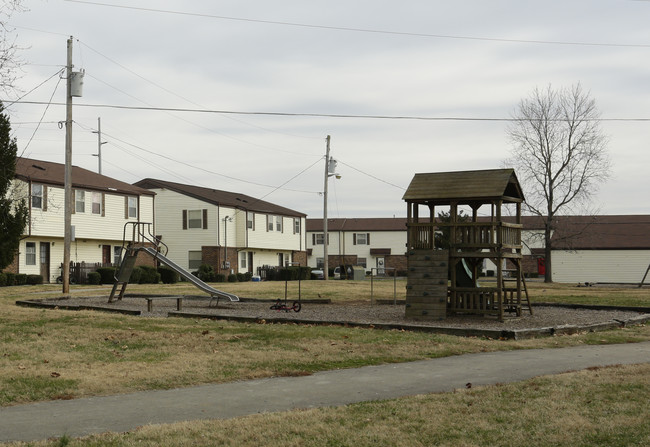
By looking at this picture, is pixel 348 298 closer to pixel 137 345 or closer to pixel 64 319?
pixel 64 319

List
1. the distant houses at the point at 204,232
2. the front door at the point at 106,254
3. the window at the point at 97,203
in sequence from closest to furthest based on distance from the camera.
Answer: the distant houses at the point at 204,232, the window at the point at 97,203, the front door at the point at 106,254

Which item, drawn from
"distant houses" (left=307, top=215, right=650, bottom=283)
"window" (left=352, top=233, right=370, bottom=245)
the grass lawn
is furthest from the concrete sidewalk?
"window" (left=352, top=233, right=370, bottom=245)

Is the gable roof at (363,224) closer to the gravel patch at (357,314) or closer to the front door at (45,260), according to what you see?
the front door at (45,260)

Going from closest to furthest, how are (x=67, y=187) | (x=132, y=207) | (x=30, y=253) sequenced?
(x=67, y=187), (x=30, y=253), (x=132, y=207)

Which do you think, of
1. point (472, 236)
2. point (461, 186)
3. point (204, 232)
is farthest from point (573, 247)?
point (472, 236)

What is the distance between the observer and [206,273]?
50.8 metres

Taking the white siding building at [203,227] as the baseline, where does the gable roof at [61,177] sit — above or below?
above

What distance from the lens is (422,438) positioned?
23.2 ft

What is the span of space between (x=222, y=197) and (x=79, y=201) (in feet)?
52.0

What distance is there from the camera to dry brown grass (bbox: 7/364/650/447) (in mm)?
6934

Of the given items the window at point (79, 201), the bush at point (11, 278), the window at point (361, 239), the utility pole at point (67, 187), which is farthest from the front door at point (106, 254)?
the window at point (361, 239)

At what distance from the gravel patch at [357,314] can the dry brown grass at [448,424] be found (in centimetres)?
800

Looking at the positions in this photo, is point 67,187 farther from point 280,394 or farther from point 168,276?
point 280,394

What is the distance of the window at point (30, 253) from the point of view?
136ft
